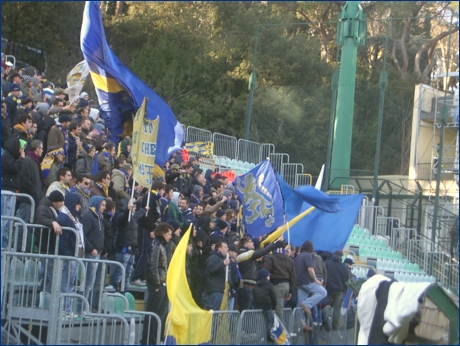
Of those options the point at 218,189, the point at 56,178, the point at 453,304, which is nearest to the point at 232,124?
the point at 218,189

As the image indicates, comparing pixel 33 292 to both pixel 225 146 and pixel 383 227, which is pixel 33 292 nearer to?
pixel 383 227

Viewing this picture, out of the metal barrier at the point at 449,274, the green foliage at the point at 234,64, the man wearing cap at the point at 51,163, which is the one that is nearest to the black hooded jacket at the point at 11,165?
the man wearing cap at the point at 51,163

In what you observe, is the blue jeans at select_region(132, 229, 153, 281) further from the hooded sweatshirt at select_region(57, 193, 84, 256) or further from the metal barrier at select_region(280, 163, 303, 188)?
the metal barrier at select_region(280, 163, 303, 188)

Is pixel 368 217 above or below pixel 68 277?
above

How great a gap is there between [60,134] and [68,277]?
3.32m

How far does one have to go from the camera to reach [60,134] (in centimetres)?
1366

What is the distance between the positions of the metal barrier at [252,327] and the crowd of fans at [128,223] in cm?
19

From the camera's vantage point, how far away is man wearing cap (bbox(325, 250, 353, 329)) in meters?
16.8

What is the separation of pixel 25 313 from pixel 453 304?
492cm

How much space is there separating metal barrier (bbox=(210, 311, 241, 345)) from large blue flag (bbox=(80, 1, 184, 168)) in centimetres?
→ 270

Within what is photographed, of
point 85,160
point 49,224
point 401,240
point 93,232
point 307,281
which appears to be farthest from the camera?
point 401,240

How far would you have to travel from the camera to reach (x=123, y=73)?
48.9 ft

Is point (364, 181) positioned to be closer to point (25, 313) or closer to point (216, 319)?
point (216, 319)

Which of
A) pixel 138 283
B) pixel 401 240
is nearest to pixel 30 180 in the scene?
pixel 138 283
